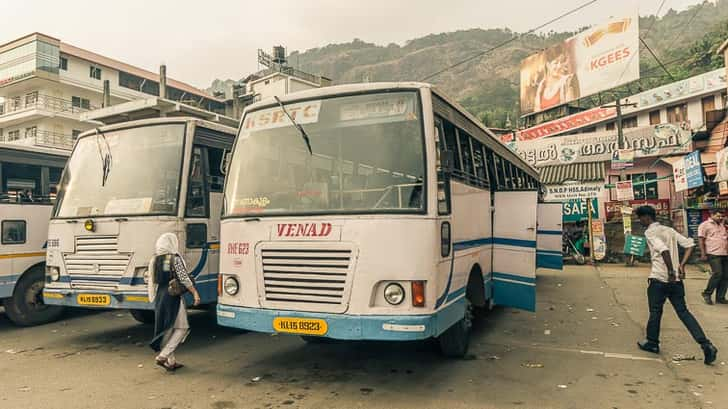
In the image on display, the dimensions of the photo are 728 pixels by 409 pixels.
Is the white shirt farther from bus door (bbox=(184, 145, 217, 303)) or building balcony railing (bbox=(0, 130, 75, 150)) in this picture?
building balcony railing (bbox=(0, 130, 75, 150))

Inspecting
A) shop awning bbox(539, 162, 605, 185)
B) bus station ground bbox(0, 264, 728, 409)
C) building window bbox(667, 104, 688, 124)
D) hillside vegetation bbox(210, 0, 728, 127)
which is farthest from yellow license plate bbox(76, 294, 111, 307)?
hillside vegetation bbox(210, 0, 728, 127)

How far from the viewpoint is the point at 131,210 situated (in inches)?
248

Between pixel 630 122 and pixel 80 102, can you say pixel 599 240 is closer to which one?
pixel 630 122

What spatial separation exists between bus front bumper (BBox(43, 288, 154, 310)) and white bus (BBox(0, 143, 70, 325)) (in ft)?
6.43

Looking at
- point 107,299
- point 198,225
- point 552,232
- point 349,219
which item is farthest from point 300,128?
point 552,232

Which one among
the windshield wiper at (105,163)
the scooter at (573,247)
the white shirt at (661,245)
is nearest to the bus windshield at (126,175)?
the windshield wiper at (105,163)

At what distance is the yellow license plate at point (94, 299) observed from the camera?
6.03 meters

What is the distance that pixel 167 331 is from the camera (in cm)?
538

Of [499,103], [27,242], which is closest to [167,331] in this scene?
[27,242]

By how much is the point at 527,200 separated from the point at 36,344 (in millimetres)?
6870

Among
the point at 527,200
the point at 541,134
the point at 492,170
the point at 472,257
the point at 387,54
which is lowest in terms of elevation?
the point at 472,257

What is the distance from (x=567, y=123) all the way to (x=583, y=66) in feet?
12.8

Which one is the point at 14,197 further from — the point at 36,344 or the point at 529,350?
the point at 529,350

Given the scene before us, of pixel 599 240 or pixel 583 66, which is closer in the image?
pixel 599 240
